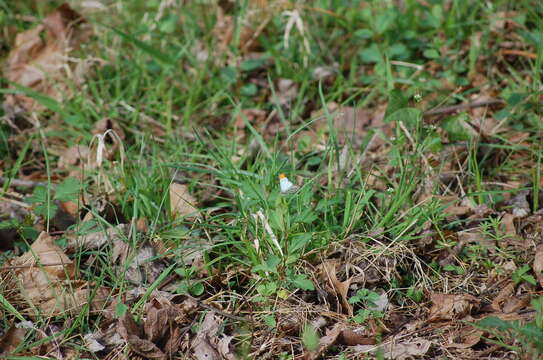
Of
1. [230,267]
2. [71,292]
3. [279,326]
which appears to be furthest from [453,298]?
[71,292]

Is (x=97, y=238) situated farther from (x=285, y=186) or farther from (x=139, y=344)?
(x=285, y=186)

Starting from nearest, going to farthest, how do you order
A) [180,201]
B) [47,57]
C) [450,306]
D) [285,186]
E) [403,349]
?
[403,349], [450,306], [285,186], [180,201], [47,57]

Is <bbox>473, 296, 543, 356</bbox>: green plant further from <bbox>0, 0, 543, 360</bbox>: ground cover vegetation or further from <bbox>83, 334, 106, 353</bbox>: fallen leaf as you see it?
<bbox>83, 334, 106, 353</bbox>: fallen leaf

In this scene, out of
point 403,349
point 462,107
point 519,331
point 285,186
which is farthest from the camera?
point 462,107

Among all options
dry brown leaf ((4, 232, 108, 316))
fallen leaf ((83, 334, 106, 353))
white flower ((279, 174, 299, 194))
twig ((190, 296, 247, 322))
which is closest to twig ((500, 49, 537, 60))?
white flower ((279, 174, 299, 194))

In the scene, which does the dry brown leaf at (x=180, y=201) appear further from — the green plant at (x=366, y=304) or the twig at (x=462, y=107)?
the twig at (x=462, y=107)

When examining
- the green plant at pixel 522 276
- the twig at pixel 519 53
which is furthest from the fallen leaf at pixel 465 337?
the twig at pixel 519 53

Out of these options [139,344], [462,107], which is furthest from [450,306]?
[462,107]
